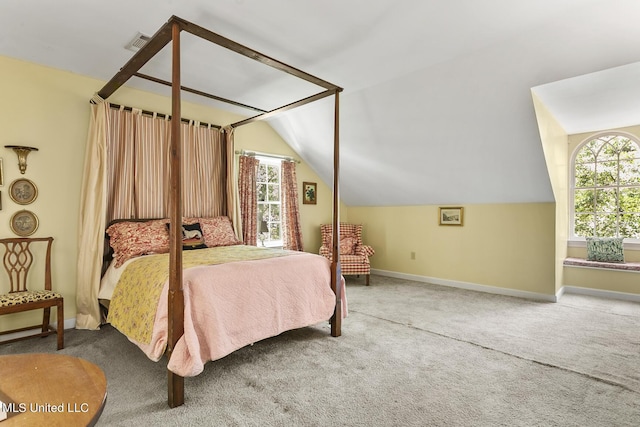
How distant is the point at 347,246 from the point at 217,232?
2.30 metres

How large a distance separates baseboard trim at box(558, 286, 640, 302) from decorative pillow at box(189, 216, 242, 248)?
4.36 meters

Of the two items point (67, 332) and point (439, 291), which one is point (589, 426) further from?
point (67, 332)

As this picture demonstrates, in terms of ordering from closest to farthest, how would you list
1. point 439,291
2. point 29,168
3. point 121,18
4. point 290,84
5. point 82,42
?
point 121,18
point 82,42
point 29,168
point 290,84
point 439,291

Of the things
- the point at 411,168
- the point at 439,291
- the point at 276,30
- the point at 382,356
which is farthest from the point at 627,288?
the point at 276,30

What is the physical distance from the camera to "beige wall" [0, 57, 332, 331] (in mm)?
3070

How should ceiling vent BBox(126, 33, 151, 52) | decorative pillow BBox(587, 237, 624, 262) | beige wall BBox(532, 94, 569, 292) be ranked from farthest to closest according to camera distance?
decorative pillow BBox(587, 237, 624, 262) < beige wall BBox(532, 94, 569, 292) < ceiling vent BBox(126, 33, 151, 52)

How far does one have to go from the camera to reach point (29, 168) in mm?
3174

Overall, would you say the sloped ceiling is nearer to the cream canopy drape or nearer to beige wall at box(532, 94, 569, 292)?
beige wall at box(532, 94, 569, 292)

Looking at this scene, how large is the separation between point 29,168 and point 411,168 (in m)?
4.40

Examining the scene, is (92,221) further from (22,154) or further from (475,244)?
(475,244)

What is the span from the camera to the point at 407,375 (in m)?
2.33

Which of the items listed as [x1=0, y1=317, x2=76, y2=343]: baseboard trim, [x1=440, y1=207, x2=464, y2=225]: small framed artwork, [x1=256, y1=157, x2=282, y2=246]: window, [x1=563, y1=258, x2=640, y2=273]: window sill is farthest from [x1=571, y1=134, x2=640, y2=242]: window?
[x1=0, y1=317, x2=76, y2=343]: baseboard trim

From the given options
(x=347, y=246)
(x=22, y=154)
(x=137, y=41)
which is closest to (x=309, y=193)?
(x=347, y=246)

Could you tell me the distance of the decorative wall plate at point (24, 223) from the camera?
308 centimetres
